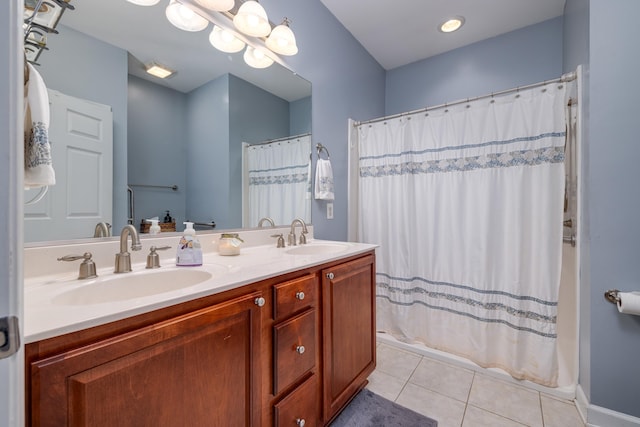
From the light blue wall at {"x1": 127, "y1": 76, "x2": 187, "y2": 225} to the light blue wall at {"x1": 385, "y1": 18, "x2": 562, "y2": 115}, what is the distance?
7.22ft

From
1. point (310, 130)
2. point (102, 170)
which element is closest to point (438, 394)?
point (310, 130)

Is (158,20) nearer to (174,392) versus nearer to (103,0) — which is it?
(103,0)

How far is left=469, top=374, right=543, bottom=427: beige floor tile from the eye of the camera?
1394 millimetres

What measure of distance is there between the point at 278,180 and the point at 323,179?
32 centimetres

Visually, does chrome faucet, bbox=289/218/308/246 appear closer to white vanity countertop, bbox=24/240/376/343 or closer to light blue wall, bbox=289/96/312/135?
white vanity countertop, bbox=24/240/376/343

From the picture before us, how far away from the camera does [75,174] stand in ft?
3.17

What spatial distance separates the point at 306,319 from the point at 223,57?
137cm

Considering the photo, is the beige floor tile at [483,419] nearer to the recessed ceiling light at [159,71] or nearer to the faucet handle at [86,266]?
the faucet handle at [86,266]

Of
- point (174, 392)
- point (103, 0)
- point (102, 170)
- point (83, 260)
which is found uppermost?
point (103, 0)

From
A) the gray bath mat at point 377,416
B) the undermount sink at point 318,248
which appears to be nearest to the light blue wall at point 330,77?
the undermount sink at point 318,248

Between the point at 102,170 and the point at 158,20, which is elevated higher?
the point at 158,20

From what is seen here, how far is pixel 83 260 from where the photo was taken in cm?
96

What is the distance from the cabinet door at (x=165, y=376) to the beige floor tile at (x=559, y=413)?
1.50 m

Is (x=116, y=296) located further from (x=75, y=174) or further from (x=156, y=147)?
(x=156, y=147)
